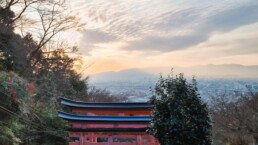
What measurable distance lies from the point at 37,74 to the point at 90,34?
3.32 m

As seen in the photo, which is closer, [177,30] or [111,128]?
[111,128]

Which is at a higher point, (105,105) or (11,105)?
(11,105)

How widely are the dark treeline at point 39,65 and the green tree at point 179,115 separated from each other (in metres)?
4.03

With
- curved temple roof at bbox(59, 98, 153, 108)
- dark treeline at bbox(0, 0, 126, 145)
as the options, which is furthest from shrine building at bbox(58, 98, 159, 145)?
dark treeline at bbox(0, 0, 126, 145)

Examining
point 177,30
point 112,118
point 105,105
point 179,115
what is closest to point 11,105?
point 105,105

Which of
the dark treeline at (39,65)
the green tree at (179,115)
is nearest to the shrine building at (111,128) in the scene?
the green tree at (179,115)

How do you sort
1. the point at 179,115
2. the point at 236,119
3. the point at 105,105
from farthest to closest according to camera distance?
1. the point at 236,119
2. the point at 105,105
3. the point at 179,115

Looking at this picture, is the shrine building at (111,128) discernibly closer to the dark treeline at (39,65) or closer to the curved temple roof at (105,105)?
the curved temple roof at (105,105)

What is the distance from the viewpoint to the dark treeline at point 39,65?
9602 mm

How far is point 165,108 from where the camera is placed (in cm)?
601

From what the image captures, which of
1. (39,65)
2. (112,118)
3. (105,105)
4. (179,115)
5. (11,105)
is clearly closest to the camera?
(179,115)

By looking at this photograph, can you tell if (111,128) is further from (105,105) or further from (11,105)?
(11,105)

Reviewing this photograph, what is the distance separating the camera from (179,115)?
577cm

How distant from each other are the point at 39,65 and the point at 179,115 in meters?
11.8
